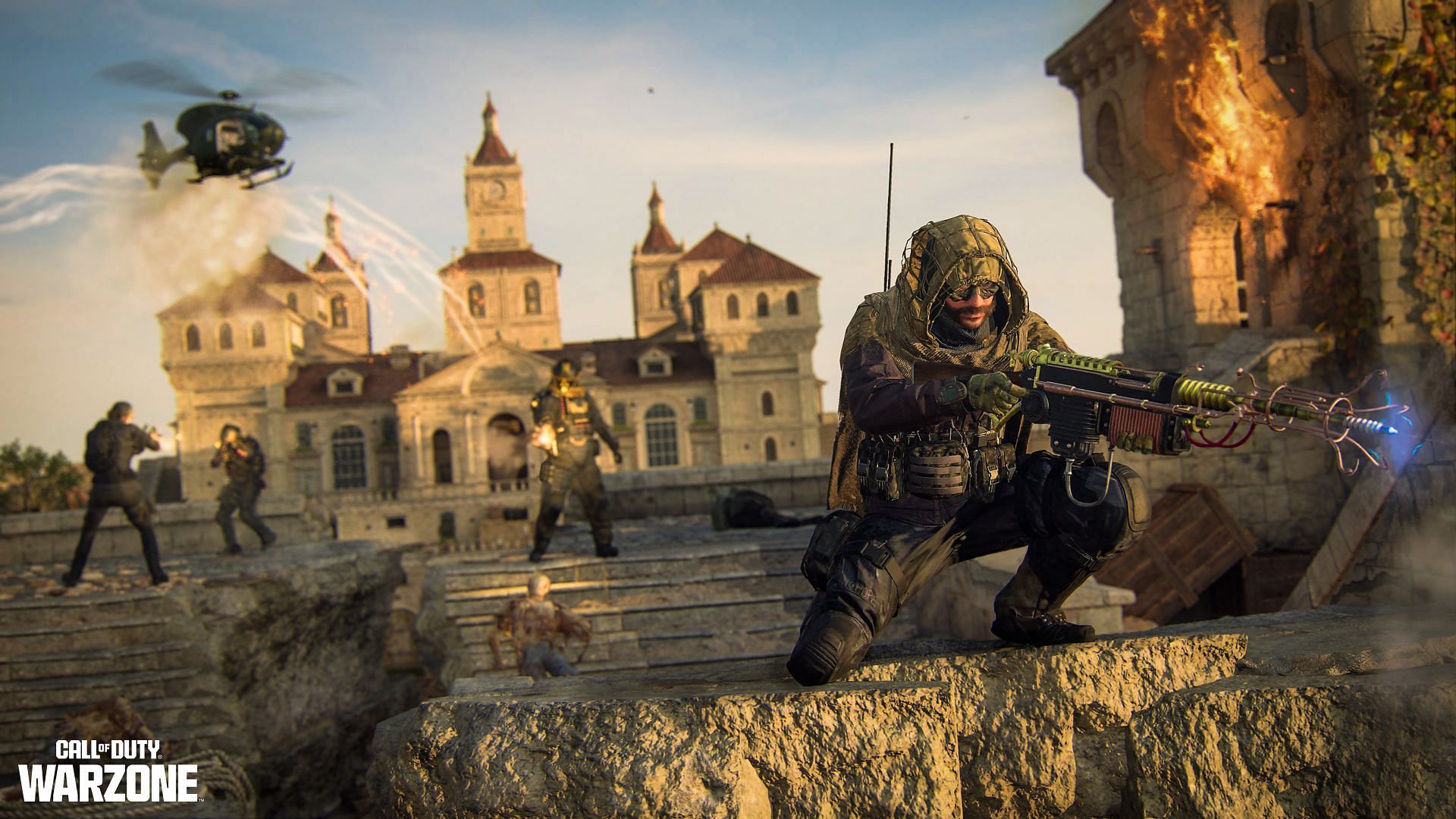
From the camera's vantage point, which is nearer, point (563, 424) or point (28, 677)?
point (28, 677)

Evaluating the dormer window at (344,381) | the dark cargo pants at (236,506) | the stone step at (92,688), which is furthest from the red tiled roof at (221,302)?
the stone step at (92,688)

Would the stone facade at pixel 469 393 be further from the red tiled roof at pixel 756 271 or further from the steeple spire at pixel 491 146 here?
the steeple spire at pixel 491 146

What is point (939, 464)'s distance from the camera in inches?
138

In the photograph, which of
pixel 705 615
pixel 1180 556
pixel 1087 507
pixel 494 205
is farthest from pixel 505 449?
pixel 1087 507

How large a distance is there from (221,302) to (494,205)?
24.9 meters

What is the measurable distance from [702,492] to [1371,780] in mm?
11053

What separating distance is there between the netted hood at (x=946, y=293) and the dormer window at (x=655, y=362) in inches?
2020

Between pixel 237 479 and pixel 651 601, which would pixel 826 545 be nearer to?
pixel 651 601

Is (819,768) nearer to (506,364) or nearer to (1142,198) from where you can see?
(1142,198)

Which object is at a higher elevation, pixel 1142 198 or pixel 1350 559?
pixel 1142 198

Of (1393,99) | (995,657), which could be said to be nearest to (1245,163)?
(1393,99)

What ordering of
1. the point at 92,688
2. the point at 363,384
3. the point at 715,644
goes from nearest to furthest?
1. the point at 715,644
2. the point at 92,688
3. the point at 363,384

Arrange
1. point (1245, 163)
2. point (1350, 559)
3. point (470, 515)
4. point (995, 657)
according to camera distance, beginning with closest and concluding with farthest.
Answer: point (995, 657) < point (1350, 559) < point (1245, 163) < point (470, 515)

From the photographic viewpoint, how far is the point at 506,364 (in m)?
52.2
